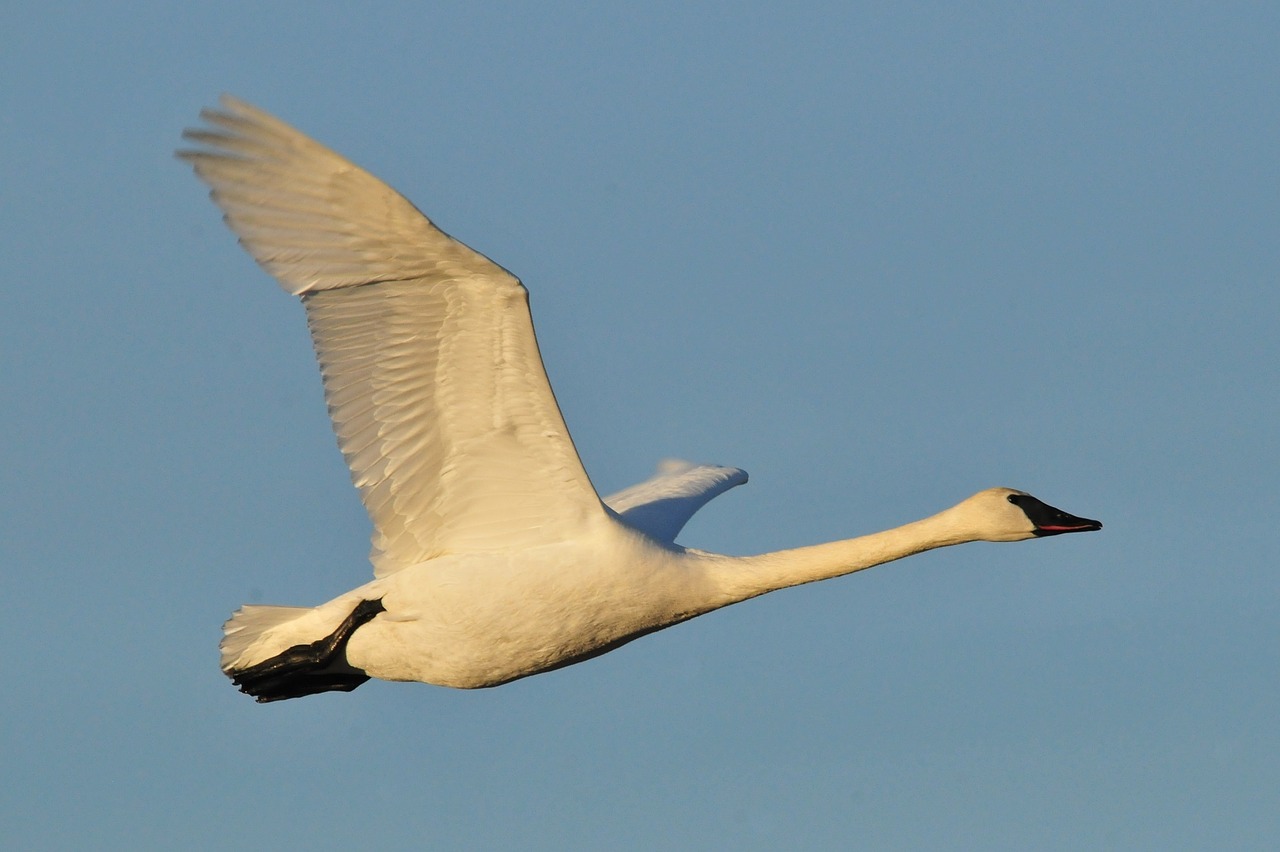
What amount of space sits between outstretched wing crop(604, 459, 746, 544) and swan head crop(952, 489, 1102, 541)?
275 centimetres

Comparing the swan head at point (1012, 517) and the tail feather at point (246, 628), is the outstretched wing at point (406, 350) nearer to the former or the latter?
the tail feather at point (246, 628)

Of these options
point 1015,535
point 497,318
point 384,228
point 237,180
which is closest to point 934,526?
point 1015,535

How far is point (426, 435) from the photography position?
1374cm

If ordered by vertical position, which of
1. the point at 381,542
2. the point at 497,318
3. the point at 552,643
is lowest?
the point at 552,643

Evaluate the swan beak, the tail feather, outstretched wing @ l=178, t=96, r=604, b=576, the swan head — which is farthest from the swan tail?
the swan beak

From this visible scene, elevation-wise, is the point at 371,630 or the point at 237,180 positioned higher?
the point at 237,180

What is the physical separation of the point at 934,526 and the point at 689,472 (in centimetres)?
540

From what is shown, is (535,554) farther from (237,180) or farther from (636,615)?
(237,180)

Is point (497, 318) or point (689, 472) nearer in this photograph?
point (497, 318)

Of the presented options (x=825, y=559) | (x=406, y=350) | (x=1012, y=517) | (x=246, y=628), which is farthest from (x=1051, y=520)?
(x=246, y=628)

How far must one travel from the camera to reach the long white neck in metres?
13.8

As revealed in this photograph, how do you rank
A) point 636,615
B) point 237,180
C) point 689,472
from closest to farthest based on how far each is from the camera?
1. point 237,180
2. point 636,615
3. point 689,472

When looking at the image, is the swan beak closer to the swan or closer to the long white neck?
the swan

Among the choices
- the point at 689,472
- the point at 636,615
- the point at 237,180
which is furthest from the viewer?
the point at 689,472
